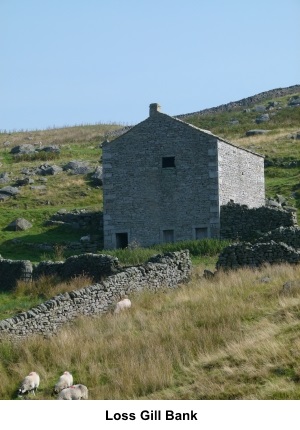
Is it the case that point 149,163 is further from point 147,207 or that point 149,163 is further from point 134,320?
point 134,320

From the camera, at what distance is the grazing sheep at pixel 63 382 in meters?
12.4

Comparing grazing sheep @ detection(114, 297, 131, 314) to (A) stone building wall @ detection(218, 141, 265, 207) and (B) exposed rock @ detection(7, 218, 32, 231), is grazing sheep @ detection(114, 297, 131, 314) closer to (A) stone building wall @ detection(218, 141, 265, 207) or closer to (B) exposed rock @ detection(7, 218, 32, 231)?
(A) stone building wall @ detection(218, 141, 265, 207)

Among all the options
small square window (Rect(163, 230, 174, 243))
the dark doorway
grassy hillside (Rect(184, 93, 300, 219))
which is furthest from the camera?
grassy hillside (Rect(184, 93, 300, 219))

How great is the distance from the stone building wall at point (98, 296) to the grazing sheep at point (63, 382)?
2.98m

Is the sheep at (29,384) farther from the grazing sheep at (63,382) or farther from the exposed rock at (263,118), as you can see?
the exposed rock at (263,118)

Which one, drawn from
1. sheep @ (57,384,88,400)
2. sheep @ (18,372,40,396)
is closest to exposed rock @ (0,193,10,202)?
sheep @ (18,372,40,396)

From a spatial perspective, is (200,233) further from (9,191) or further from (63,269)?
(9,191)

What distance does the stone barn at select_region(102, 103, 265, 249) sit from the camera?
31.2 m

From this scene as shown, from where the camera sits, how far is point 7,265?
26078 mm

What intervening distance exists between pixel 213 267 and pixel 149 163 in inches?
355

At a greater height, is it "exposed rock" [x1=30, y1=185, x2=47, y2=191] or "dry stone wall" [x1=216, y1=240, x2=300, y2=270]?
"exposed rock" [x1=30, y1=185, x2=47, y2=191]

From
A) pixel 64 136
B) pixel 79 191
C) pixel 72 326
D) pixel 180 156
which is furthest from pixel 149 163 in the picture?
pixel 64 136

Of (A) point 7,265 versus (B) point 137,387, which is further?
(A) point 7,265

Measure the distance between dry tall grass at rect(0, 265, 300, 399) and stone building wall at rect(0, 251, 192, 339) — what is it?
1.69ft
